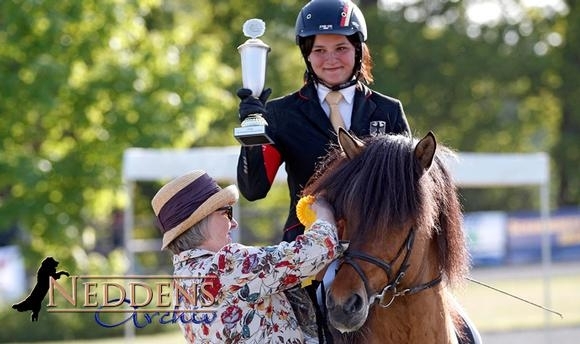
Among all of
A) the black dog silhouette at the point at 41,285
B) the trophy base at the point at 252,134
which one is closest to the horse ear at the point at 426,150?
the trophy base at the point at 252,134

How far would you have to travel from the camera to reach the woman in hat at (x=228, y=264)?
14.1 feet

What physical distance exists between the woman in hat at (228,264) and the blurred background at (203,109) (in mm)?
10097

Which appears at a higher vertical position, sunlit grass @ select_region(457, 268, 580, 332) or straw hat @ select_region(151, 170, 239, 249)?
straw hat @ select_region(151, 170, 239, 249)

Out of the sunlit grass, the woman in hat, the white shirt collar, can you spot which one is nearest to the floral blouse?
the woman in hat

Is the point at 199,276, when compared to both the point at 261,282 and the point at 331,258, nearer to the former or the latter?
the point at 261,282

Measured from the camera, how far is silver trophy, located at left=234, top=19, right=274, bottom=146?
472cm

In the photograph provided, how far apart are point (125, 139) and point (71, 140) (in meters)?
1.44

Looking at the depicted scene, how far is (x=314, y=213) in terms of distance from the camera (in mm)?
4438

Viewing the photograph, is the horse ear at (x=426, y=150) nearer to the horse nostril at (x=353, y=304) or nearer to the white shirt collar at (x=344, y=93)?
the horse nostril at (x=353, y=304)

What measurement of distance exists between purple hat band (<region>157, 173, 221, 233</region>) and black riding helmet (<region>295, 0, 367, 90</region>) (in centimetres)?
107

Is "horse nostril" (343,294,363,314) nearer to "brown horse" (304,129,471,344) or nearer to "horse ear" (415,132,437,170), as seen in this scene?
"brown horse" (304,129,471,344)

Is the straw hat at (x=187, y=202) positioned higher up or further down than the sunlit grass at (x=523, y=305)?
higher up

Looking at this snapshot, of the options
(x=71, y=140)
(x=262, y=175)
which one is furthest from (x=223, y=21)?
(x=262, y=175)

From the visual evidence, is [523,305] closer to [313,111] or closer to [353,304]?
[313,111]
